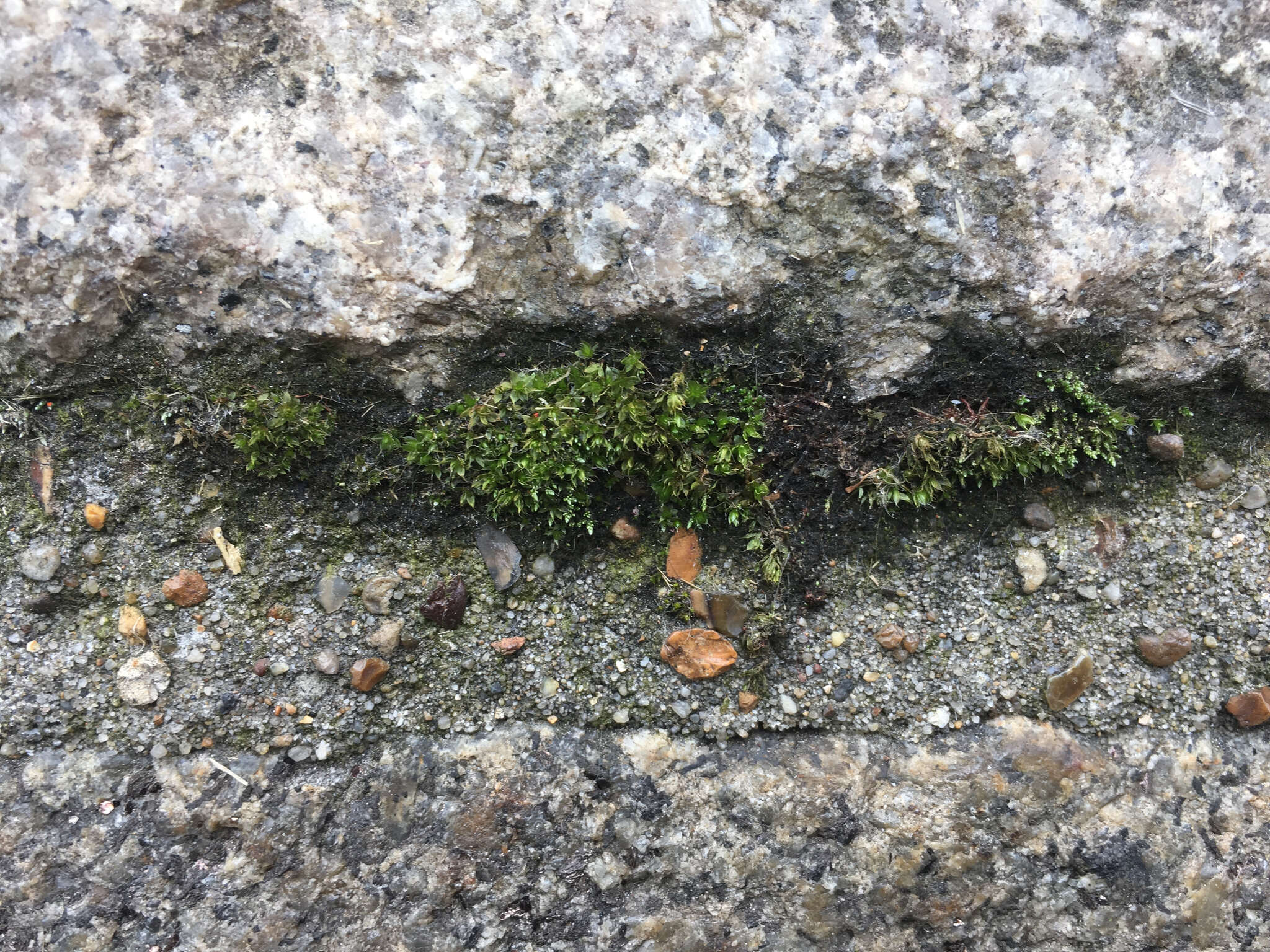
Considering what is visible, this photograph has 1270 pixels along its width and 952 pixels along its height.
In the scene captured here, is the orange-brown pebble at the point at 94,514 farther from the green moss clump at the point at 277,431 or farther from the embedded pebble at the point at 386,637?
the embedded pebble at the point at 386,637

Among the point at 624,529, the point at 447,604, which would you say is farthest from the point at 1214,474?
the point at 447,604

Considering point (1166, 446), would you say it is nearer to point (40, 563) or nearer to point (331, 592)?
point (331, 592)

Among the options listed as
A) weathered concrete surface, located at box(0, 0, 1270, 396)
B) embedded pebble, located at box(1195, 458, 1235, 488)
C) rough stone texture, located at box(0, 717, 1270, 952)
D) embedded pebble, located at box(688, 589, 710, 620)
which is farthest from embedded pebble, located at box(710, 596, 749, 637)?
embedded pebble, located at box(1195, 458, 1235, 488)

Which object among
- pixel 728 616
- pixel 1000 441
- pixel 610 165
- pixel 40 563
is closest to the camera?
pixel 610 165

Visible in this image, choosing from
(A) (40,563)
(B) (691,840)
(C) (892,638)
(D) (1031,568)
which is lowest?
(B) (691,840)

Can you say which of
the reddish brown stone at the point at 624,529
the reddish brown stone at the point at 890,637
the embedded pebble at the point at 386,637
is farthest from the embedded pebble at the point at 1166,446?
the embedded pebble at the point at 386,637

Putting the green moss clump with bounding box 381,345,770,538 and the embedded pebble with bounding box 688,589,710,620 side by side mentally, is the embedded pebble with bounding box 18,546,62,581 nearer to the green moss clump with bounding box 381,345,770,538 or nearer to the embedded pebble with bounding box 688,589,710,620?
the green moss clump with bounding box 381,345,770,538

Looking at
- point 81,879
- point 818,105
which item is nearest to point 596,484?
point 818,105
